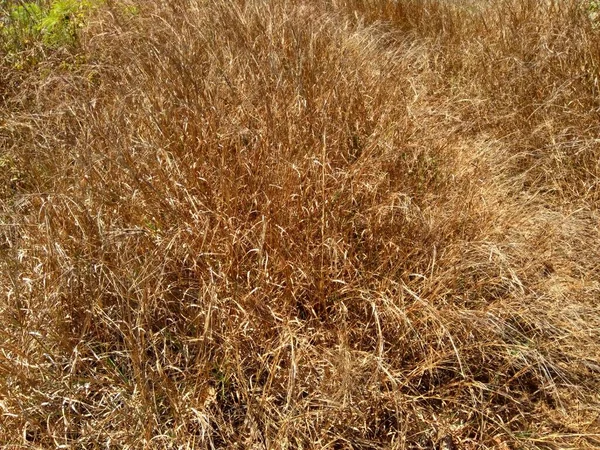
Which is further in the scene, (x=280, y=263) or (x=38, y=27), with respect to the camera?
(x=38, y=27)

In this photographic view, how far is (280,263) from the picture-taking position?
1.65 m

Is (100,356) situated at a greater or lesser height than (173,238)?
lesser

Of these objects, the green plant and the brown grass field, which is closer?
the brown grass field

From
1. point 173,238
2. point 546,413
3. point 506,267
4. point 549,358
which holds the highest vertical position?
point 173,238

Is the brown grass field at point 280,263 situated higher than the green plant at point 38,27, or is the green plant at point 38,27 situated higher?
the green plant at point 38,27

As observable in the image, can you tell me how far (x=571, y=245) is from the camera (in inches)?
77.7

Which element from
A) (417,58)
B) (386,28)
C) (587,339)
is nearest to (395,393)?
(587,339)

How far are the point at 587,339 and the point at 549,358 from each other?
0.50ft

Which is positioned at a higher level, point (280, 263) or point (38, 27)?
point (38, 27)

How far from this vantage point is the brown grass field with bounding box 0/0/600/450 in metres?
1.41

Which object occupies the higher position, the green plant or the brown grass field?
the green plant

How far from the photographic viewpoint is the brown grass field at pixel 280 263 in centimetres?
141

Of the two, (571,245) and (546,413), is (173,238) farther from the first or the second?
(571,245)

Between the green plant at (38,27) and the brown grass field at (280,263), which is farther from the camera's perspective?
the green plant at (38,27)
